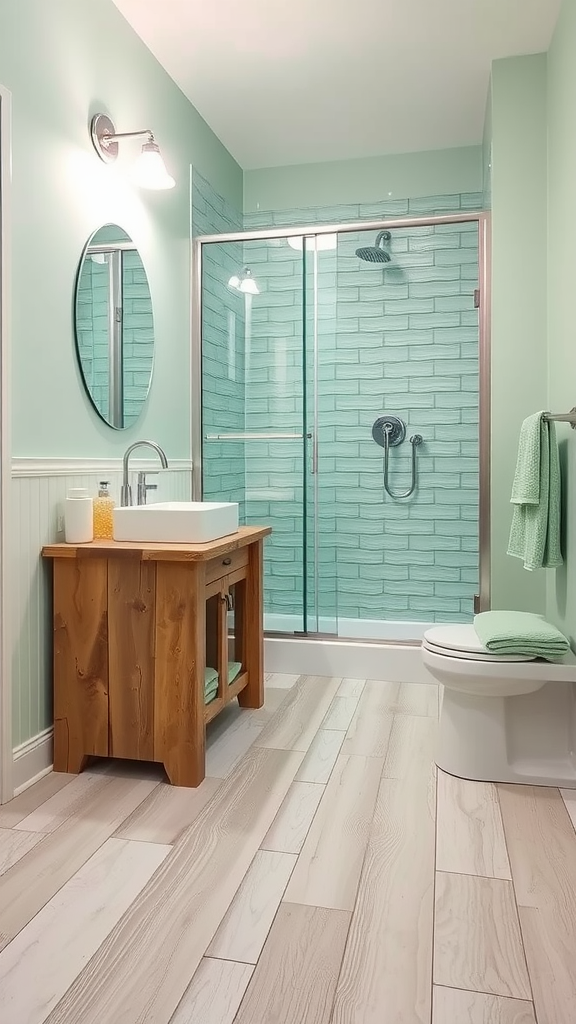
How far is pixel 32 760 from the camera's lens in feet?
7.05

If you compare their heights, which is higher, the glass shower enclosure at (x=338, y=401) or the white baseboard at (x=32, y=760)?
the glass shower enclosure at (x=338, y=401)

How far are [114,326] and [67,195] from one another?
46 centimetres

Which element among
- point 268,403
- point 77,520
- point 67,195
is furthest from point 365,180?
point 77,520

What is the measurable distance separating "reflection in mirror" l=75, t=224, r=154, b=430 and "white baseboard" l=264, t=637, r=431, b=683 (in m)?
1.27

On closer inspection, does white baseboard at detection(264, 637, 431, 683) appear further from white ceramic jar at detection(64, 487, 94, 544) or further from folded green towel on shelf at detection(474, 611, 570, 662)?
white ceramic jar at detection(64, 487, 94, 544)

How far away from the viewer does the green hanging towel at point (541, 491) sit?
2.55 m

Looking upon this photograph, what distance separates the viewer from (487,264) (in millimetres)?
3129

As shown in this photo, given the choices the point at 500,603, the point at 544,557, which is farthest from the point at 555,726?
the point at 500,603

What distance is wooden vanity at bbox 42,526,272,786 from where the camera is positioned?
2.13 meters

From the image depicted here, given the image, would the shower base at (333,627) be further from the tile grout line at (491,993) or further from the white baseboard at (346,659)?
the tile grout line at (491,993)

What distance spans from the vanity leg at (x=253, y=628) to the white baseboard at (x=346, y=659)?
1.54ft

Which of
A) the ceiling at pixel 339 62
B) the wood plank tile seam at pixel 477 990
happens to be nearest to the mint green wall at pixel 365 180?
the ceiling at pixel 339 62

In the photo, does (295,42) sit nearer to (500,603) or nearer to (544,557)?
(544,557)

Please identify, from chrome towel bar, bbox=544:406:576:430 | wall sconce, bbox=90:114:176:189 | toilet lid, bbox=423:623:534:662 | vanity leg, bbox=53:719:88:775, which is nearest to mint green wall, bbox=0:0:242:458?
wall sconce, bbox=90:114:176:189
